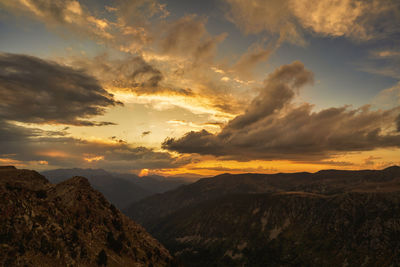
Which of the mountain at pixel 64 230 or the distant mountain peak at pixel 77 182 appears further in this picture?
the distant mountain peak at pixel 77 182

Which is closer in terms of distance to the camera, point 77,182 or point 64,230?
point 64,230

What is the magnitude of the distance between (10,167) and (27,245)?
105437mm

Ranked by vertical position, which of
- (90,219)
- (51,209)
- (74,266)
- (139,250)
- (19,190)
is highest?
(19,190)

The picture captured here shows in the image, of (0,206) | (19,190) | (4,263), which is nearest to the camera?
(4,263)

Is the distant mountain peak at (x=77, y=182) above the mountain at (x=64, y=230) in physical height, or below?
above

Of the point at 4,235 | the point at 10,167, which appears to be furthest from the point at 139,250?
the point at 10,167

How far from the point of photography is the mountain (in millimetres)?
68000

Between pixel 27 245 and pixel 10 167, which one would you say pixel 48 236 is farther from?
pixel 10 167

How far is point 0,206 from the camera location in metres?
72.2

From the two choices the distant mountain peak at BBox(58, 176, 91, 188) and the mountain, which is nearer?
the mountain

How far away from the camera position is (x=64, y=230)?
279 feet

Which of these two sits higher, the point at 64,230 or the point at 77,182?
the point at 77,182

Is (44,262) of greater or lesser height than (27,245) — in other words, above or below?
below

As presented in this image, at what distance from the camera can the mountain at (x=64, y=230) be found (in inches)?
2677
